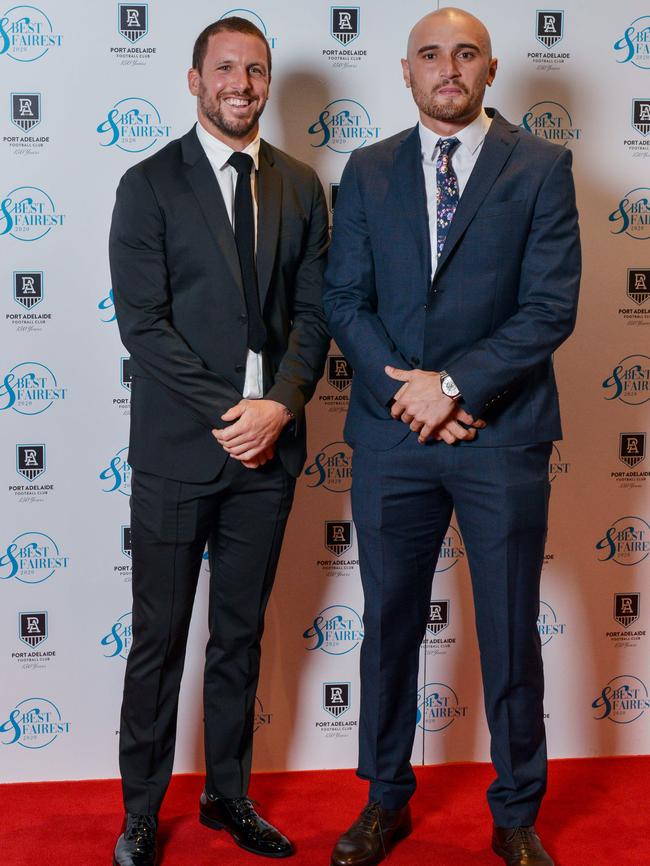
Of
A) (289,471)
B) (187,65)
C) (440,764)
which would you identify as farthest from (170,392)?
(440,764)

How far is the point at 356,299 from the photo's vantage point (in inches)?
101

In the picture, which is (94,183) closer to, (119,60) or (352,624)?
(119,60)

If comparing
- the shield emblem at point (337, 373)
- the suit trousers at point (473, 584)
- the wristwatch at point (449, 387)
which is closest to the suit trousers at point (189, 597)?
the suit trousers at point (473, 584)

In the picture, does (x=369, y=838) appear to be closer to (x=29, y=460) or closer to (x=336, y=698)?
(x=336, y=698)

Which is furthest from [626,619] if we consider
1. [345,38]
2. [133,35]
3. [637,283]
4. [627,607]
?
[133,35]

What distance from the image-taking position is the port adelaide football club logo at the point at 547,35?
10.2 feet

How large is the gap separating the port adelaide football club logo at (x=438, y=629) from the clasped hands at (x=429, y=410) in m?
0.98

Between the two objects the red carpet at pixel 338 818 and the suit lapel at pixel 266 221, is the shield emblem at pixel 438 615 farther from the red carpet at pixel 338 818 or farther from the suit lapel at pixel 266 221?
the suit lapel at pixel 266 221

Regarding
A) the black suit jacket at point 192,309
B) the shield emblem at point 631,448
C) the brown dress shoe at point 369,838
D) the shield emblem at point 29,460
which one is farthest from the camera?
the shield emblem at point 631,448

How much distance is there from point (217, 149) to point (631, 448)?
1592 millimetres

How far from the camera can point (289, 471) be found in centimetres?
267

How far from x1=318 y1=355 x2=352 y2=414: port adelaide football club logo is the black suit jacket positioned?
1.69ft

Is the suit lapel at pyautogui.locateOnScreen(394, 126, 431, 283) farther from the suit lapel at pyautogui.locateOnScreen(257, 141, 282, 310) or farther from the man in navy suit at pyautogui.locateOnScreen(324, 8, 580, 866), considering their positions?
the suit lapel at pyautogui.locateOnScreen(257, 141, 282, 310)

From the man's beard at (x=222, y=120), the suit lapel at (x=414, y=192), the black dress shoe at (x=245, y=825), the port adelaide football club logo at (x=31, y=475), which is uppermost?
the man's beard at (x=222, y=120)
